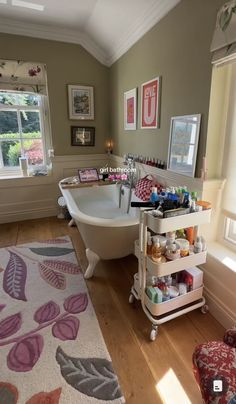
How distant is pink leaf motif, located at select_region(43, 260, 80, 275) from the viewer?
2.16 m

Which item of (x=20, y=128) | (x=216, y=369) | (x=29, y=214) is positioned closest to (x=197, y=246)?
(x=216, y=369)

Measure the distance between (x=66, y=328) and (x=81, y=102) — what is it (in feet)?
9.55

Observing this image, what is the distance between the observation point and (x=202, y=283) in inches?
63.5

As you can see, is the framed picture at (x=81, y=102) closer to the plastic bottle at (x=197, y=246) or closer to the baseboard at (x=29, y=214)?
the baseboard at (x=29, y=214)

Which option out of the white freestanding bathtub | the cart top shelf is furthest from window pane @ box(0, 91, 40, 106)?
the cart top shelf

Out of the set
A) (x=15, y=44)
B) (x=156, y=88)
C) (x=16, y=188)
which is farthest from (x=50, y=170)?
(x=156, y=88)

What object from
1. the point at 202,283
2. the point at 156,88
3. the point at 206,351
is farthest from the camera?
the point at 156,88

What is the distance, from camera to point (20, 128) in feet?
10.6

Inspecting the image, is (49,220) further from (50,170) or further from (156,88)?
(156,88)

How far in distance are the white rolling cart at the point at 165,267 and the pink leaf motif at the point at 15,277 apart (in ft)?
3.35

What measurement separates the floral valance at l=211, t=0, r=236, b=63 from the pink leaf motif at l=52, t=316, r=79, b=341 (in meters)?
2.00

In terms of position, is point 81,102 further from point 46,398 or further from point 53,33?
point 46,398

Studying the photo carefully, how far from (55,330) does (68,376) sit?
0.34 m

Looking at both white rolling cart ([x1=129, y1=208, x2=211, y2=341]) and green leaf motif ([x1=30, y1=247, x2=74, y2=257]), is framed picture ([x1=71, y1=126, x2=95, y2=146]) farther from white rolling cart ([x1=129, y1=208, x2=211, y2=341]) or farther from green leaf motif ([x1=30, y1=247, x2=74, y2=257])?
white rolling cart ([x1=129, y1=208, x2=211, y2=341])
